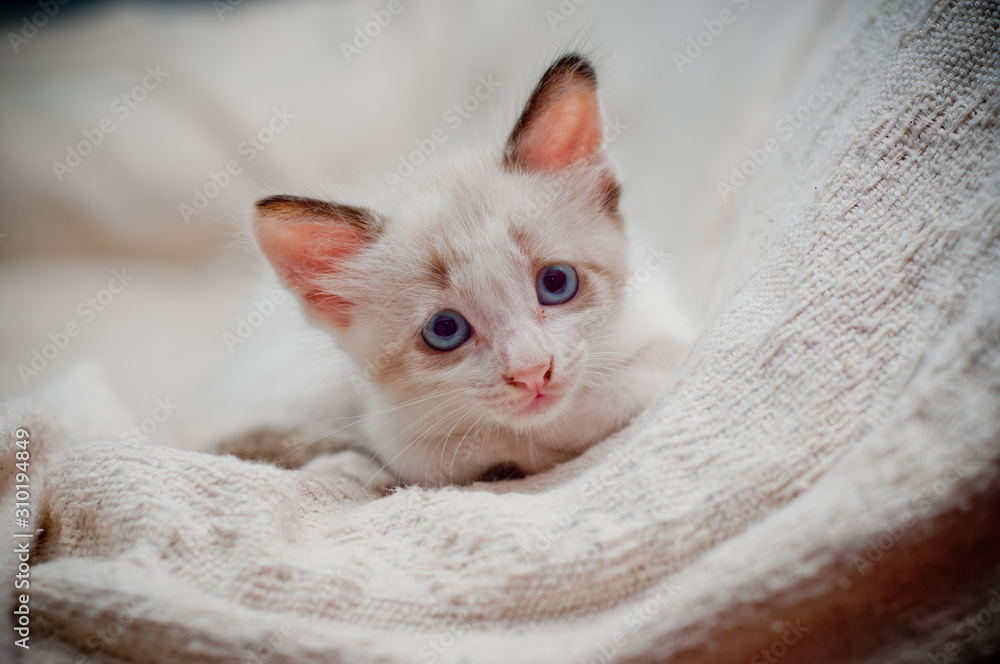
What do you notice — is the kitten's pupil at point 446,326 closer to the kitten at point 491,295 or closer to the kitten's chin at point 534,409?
the kitten at point 491,295

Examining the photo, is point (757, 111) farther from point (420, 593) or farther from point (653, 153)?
point (420, 593)

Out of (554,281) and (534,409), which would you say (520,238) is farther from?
(534,409)

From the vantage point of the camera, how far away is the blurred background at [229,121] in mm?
2535

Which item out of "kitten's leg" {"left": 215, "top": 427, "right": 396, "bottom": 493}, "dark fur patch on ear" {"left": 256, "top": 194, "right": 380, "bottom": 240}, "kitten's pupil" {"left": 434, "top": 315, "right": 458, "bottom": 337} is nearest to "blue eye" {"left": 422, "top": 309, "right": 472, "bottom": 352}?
"kitten's pupil" {"left": 434, "top": 315, "right": 458, "bottom": 337}

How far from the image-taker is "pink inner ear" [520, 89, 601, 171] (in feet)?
4.98

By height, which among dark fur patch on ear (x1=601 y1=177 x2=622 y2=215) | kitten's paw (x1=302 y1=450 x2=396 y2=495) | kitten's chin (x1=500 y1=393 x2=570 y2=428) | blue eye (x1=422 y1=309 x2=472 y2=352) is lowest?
kitten's paw (x1=302 y1=450 x2=396 y2=495)

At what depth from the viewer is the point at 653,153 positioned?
2.77 m

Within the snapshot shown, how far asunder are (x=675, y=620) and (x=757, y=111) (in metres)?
2.17

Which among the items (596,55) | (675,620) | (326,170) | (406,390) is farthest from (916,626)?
(326,170)

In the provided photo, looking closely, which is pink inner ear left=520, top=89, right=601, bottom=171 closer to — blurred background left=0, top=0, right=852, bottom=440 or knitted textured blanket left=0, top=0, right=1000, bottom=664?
knitted textured blanket left=0, top=0, right=1000, bottom=664

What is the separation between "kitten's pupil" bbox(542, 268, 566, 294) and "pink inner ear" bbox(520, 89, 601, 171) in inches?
13.3

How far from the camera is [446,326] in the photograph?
146 cm

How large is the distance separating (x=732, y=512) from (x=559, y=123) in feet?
3.48

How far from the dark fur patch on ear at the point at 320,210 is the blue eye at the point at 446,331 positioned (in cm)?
31
